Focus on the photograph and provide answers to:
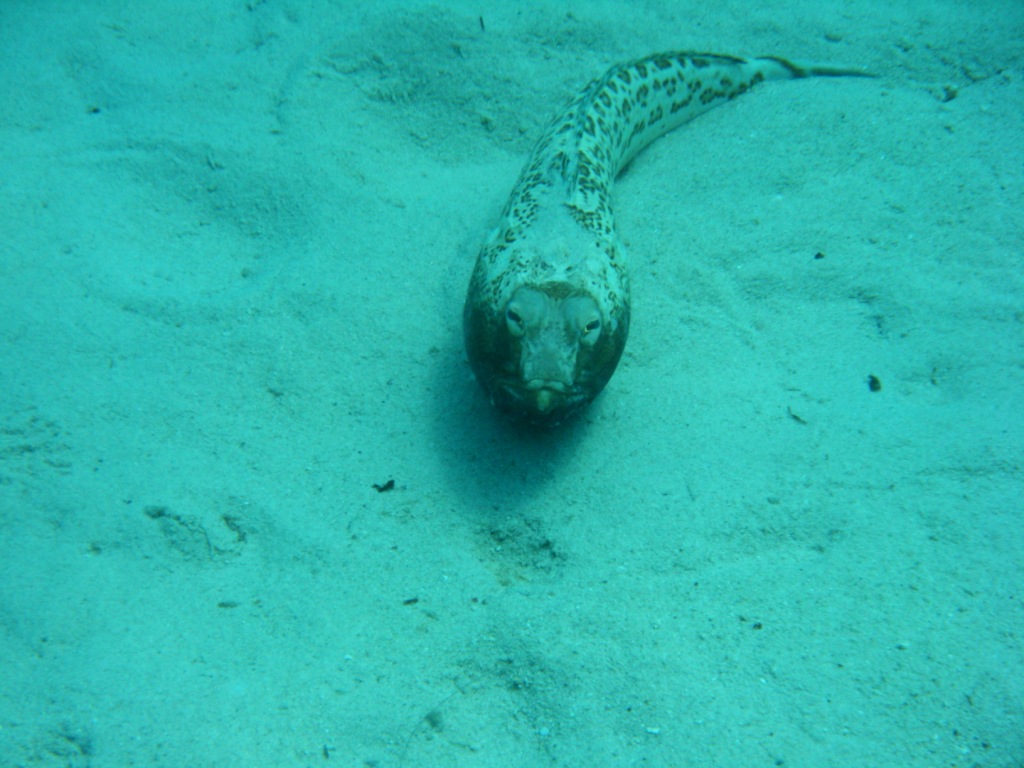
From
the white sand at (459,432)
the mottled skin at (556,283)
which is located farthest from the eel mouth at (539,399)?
the white sand at (459,432)

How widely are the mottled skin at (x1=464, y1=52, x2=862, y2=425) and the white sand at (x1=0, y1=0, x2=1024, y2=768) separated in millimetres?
440

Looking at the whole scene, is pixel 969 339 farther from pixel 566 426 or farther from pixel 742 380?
pixel 566 426

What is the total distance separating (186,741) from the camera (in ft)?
6.85

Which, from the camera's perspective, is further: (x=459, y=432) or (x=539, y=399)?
(x=459, y=432)

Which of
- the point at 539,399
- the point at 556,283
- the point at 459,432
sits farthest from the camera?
the point at 459,432

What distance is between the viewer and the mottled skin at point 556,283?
2705mm

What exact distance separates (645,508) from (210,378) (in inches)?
99.1

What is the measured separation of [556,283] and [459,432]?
0.97 metres

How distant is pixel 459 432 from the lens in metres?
3.13

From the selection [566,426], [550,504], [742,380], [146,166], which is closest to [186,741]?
[550,504]

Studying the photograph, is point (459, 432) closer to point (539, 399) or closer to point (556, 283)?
point (539, 399)

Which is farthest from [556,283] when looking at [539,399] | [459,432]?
[459,432]

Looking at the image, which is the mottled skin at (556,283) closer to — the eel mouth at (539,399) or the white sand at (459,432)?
the eel mouth at (539,399)

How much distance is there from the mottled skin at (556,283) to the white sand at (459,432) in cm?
44
